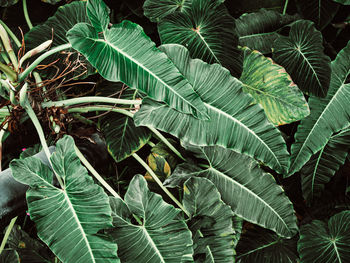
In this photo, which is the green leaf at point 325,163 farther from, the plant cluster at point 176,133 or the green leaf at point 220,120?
the green leaf at point 220,120

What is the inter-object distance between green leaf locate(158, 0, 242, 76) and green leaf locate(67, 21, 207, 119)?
0.19 metres

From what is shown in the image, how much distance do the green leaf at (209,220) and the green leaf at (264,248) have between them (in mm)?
278

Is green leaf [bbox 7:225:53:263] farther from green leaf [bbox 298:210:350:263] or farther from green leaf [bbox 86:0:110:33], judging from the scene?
green leaf [bbox 298:210:350:263]

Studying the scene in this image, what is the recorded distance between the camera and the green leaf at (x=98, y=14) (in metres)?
0.90

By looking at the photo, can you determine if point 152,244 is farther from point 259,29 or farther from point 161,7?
point 259,29

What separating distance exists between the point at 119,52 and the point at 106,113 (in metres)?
0.31

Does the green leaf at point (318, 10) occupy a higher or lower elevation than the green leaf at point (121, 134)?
higher

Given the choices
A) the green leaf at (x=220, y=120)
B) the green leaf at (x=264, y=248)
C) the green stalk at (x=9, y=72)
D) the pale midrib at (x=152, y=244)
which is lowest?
the green leaf at (x=264, y=248)

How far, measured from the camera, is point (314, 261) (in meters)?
1.24

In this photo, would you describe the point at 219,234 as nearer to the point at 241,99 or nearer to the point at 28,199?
the point at 241,99

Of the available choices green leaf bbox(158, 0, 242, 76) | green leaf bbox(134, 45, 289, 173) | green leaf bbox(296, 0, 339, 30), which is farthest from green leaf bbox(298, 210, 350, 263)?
green leaf bbox(296, 0, 339, 30)

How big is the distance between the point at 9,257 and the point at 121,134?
520 millimetres

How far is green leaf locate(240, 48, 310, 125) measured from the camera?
1.07 meters

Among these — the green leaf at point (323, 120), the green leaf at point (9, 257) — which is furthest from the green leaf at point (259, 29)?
the green leaf at point (9, 257)
